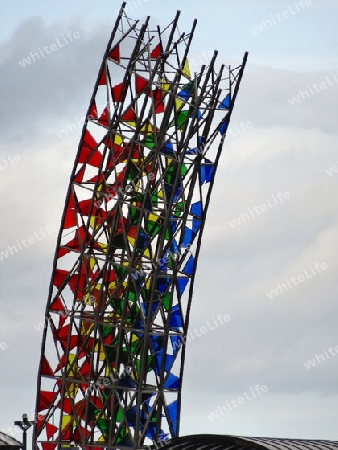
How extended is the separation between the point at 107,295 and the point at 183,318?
3.05 meters

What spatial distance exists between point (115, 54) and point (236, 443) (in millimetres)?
15868

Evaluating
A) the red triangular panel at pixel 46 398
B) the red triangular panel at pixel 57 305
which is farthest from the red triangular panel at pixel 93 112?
the red triangular panel at pixel 46 398

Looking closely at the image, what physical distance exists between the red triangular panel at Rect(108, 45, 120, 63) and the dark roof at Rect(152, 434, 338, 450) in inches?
576

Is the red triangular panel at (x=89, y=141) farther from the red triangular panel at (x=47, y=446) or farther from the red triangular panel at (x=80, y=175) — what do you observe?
the red triangular panel at (x=47, y=446)

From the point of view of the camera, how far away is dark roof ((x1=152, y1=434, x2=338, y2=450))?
4491cm

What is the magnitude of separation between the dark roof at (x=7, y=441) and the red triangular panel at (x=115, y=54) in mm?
16570

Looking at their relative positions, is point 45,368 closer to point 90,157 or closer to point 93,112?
point 90,157

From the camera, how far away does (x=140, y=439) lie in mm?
51625

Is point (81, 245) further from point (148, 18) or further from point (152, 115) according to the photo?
point (148, 18)

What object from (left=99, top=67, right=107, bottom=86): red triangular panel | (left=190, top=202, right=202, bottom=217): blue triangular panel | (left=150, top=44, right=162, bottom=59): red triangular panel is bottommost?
(left=190, top=202, right=202, bottom=217): blue triangular panel

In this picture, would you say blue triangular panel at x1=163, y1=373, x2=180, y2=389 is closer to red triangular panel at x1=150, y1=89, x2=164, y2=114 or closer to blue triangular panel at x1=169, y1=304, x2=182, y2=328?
blue triangular panel at x1=169, y1=304, x2=182, y2=328

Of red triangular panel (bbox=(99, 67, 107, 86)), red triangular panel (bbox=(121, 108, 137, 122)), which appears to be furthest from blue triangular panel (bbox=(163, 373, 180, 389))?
red triangular panel (bbox=(99, 67, 107, 86))

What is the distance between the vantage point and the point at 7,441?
57406 mm

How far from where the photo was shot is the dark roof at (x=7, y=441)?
186ft
